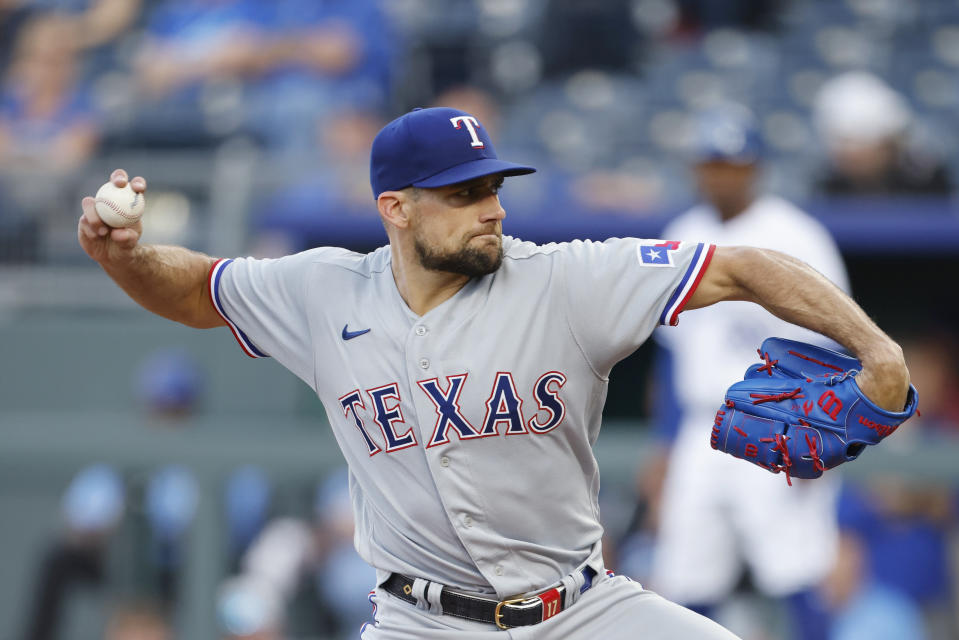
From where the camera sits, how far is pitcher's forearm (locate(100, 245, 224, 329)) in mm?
3387

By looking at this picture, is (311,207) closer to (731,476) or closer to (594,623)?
(731,476)

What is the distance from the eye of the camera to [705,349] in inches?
211

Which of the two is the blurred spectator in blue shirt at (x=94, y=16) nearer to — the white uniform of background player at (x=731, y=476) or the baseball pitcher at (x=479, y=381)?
the white uniform of background player at (x=731, y=476)

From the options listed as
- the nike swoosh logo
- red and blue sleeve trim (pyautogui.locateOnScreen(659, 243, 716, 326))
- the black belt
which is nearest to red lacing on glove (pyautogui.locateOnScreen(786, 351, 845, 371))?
red and blue sleeve trim (pyautogui.locateOnScreen(659, 243, 716, 326))

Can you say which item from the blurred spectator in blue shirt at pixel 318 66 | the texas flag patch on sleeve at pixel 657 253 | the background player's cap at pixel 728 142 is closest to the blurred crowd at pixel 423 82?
the blurred spectator in blue shirt at pixel 318 66

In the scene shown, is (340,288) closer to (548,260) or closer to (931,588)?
(548,260)

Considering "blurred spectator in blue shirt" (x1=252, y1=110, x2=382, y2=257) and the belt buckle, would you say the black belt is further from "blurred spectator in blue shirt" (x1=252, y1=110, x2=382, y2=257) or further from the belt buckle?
"blurred spectator in blue shirt" (x1=252, y1=110, x2=382, y2=257)

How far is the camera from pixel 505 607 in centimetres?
320

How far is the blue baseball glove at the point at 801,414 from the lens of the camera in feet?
9.50

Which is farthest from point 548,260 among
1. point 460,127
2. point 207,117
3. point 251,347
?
point 207,117

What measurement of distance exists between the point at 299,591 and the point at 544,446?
8.31 feet

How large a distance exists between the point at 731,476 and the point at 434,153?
2585mm

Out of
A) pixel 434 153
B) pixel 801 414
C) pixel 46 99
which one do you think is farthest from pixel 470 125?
pixel 46 99

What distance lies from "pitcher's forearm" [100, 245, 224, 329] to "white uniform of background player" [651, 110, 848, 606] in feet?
7.81
